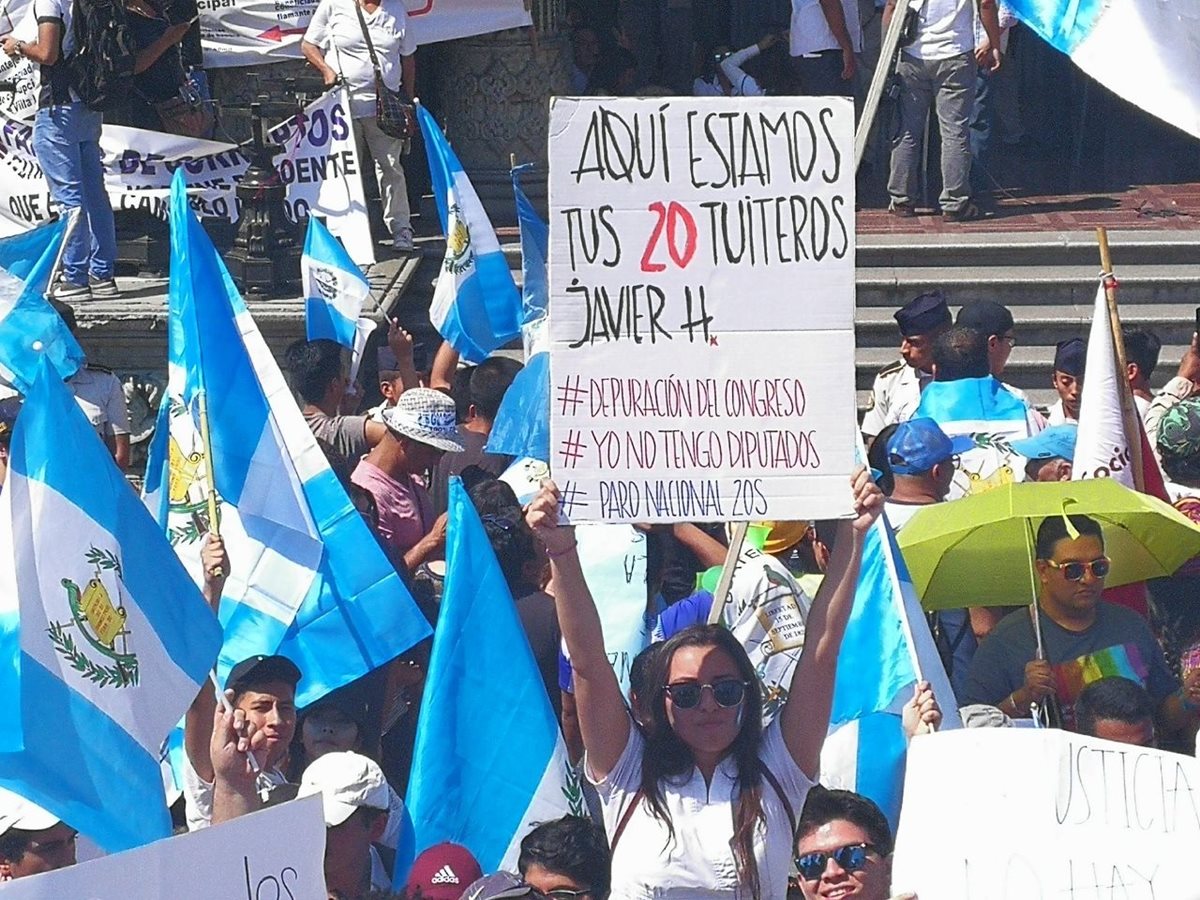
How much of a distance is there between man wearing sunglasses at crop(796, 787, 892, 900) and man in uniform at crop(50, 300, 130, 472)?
4.39 meters

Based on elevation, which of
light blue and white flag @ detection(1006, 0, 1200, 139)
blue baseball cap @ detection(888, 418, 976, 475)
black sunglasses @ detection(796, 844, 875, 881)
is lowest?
black sunglasses @ detection(796, 844, 875, 881)

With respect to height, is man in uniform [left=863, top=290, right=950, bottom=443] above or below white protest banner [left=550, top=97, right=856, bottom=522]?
below

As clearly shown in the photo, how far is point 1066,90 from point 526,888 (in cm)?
1128

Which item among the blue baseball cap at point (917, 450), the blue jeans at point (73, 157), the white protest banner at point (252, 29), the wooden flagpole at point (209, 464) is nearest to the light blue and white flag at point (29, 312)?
the wooden flagpole at point (209, 464)

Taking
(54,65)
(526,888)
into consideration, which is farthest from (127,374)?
(526,888)

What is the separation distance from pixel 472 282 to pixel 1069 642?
163 inches

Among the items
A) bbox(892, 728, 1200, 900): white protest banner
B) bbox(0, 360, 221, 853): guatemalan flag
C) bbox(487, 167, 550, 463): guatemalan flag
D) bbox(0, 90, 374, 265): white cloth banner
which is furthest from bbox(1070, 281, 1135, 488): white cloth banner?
bbox(0, 90, 374, 265): white cloth banner

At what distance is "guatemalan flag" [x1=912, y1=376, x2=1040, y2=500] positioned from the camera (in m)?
6.98

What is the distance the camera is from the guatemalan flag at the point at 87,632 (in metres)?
4.66

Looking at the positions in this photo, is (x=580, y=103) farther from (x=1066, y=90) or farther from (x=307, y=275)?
(x=1066, y=90)

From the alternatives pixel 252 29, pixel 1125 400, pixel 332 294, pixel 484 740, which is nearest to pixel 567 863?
pixel 484 740

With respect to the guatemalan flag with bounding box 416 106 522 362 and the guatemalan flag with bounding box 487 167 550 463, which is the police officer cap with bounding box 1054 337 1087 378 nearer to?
the guatemalan flag with bounding box 487 167 550 463

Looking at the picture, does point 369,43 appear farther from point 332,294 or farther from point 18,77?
point 332,294

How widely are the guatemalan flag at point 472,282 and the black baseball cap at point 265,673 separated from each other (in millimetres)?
3945
